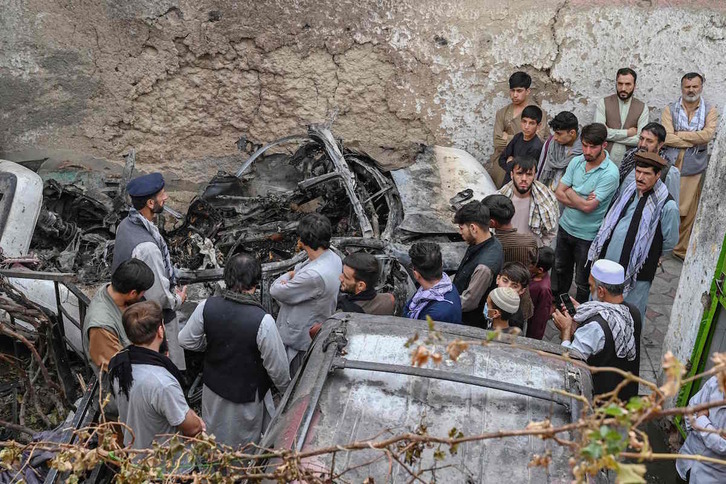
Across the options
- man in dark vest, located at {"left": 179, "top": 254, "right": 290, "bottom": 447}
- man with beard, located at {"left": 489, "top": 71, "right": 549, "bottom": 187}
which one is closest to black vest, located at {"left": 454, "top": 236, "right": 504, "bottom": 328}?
man in dark vest, located at {"left": 179, "top": 254, "right": 290, "bottom": 447}

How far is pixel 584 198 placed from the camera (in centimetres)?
614

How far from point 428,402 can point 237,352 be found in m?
1.47

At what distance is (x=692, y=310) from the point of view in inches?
199

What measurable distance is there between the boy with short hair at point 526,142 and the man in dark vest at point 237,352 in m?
3.62

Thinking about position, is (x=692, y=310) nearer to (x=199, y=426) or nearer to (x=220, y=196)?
(x=199, y=426)

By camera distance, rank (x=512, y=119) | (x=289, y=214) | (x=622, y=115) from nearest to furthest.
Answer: (x=289, y=214) → (x=622, y=115) → (x=512, y=119)

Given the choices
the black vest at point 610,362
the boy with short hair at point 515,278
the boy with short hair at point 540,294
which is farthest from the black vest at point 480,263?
the black vest at point 610,362

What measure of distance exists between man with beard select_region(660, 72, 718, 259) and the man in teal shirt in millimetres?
1689

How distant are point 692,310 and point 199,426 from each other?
135 inches

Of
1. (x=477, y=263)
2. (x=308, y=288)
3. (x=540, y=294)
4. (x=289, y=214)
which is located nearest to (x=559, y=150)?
(x=540, y=294)

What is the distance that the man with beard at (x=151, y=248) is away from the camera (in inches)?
188

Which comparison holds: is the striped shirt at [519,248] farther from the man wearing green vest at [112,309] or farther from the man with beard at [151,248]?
the man wearing green vest at [112,309]

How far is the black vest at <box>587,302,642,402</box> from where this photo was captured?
4.25m

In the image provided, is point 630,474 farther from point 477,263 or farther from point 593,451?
point 477,263
